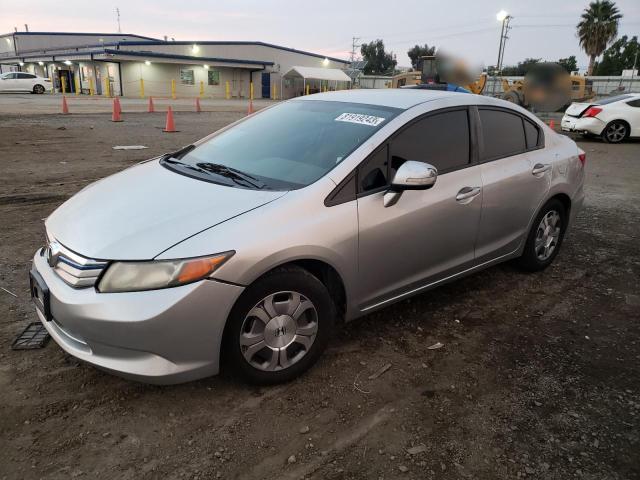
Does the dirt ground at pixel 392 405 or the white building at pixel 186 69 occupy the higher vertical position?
the white building at pixel 186 69

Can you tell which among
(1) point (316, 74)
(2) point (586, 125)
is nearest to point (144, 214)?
(2) point (586, 125)

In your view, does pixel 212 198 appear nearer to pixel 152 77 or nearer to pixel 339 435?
pixel 339 435

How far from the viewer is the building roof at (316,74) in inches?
1791

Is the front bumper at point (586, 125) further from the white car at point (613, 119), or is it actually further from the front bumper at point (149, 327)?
the front bumper at point (149, 327)

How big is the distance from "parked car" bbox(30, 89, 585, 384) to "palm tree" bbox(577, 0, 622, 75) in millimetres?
60569

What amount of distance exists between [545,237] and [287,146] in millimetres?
2574

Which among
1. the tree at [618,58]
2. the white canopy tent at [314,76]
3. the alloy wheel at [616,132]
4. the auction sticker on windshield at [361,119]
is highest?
the tree at [618,58]

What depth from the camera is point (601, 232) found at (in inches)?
232

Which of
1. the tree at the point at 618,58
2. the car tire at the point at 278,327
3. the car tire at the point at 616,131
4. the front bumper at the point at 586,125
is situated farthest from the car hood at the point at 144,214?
the tree at the point at 618,58

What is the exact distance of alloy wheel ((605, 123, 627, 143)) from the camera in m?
14.9

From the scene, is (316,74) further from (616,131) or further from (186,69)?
(616,131)

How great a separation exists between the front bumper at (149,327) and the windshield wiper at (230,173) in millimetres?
789

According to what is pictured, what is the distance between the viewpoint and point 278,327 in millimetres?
2631

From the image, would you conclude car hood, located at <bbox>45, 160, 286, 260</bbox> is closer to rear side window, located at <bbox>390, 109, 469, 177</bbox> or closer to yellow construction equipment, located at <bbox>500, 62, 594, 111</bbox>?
rear side window, located at <bbox>390, 109, 469, 177</bbox>
